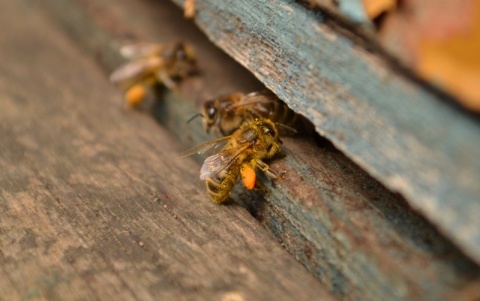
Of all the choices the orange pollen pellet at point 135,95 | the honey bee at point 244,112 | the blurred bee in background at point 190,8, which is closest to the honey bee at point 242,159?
the honey bee at point 244,112

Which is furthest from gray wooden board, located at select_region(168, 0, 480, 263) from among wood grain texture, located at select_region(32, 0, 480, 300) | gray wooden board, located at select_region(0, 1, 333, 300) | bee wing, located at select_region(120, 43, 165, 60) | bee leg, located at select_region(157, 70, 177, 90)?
bee wing, located at select_region(120, 43, 165, 60)

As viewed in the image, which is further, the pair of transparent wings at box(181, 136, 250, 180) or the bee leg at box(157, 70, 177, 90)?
the bee leg at box(157, 70, 177, 90)

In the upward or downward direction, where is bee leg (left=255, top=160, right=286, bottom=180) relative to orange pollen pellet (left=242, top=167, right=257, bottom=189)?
upward

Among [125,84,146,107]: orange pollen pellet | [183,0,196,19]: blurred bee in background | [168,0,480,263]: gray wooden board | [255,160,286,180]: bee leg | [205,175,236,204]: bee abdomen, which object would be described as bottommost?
[125,84,146,107]: orange pollen pellet

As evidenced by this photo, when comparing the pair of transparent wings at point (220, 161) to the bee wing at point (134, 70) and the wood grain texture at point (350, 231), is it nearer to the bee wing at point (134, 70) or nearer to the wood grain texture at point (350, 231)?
the wood grain texture at point (350, 231)

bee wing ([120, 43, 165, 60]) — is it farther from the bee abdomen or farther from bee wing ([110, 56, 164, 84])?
the bee abdomen

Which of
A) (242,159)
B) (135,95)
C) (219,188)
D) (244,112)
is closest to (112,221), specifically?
(219,188)
